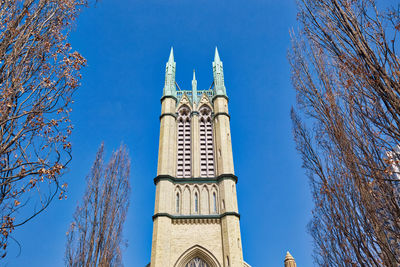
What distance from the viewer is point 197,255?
2034 centimetres

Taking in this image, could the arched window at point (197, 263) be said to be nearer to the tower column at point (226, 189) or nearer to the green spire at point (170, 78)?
the tower column at point (226, 189)

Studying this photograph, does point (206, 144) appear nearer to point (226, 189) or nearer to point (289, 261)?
point (226, 189)

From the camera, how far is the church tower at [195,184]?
20109 millimetres

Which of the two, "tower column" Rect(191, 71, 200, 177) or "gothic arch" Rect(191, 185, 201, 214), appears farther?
"tower column" Rect(191, 71, 200, 177)

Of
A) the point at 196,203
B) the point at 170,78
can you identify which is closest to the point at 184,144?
the point at 196,203

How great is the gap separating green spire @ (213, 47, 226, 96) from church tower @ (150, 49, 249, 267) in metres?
0.09

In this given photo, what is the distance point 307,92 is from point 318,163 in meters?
2.62

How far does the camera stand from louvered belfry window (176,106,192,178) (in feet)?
80.3

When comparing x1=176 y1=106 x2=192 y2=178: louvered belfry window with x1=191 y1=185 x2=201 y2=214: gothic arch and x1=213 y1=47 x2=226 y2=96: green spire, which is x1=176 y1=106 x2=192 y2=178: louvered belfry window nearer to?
x1=191 y1=185 x2=201 y2=214: gothic arch

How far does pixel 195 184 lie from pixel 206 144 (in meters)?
3.65

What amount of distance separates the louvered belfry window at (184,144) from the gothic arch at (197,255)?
5449 mm

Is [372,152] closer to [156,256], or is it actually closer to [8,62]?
[8,62]

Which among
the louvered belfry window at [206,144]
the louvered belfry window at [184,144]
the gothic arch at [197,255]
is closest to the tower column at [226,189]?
the louvered belfry window at [206,144]

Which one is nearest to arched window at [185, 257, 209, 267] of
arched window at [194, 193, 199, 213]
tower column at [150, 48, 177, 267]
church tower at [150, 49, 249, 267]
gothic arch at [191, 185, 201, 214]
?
church tower at [150, 49, 249, 267]
